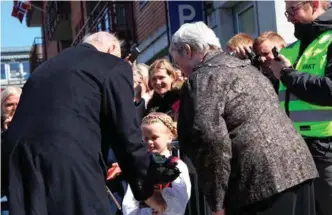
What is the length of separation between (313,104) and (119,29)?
49.7 feet

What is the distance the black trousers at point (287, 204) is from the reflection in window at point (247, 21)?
7.48 meters

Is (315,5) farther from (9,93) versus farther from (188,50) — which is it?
(9,93)

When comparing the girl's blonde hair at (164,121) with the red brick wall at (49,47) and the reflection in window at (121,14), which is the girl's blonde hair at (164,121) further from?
the red brick wall at (49,47)

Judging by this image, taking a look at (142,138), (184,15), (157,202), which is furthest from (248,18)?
(142,138)

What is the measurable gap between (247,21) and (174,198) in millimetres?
7340

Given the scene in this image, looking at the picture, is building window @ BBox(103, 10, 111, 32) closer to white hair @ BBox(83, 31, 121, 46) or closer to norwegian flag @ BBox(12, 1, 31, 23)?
norwegian flag @ BBox(12, 1, 31, 23)

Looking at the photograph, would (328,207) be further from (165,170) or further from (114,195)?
(114,195)

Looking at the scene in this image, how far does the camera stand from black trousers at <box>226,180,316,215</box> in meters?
4.11

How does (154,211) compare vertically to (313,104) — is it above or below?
Answer: below

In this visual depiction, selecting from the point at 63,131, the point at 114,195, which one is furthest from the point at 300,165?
the point at 114,195

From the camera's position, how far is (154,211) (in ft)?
17.0

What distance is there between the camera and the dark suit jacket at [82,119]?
410cm

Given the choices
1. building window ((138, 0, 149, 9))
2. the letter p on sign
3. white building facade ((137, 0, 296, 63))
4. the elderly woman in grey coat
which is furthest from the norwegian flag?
the elderly woman in grey coat

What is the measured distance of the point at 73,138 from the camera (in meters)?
4.11
